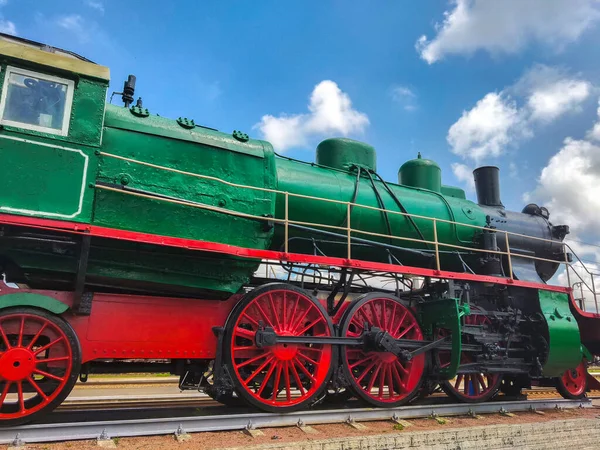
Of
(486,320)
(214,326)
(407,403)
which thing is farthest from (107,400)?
(486,320)

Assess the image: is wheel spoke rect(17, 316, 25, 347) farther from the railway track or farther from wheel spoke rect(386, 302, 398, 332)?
wheel spoke rect(386, 302, 398, 332)

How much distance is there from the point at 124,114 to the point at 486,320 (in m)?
6.64

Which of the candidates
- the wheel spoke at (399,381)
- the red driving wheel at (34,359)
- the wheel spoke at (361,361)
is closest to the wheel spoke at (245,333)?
the wheel spoke at (361,361)

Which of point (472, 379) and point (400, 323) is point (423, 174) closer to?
point (400, 323)

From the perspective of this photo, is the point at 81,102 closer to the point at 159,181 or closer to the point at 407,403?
the point at 159,181

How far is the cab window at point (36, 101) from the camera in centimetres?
448

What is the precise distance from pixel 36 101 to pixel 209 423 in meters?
3.89

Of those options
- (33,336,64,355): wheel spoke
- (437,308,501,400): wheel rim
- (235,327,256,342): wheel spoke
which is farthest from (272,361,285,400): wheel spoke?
(437,308,501,400): wheel rim

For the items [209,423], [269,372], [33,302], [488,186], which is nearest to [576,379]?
[488,186]

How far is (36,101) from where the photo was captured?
463cm

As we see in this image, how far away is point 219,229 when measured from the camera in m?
5.57

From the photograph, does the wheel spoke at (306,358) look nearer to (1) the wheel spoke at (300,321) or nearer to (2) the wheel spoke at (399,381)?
(1) the wheel spoke at (300,321)

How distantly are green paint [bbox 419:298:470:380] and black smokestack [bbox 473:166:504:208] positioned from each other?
11.2 feet

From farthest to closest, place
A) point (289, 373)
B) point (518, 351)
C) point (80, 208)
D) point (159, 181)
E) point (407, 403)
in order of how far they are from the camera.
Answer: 1. point (518, 351)
2. point (407, 403)
3. point (289, 373)
4. point (159, 181)
5. point (80, 208)
